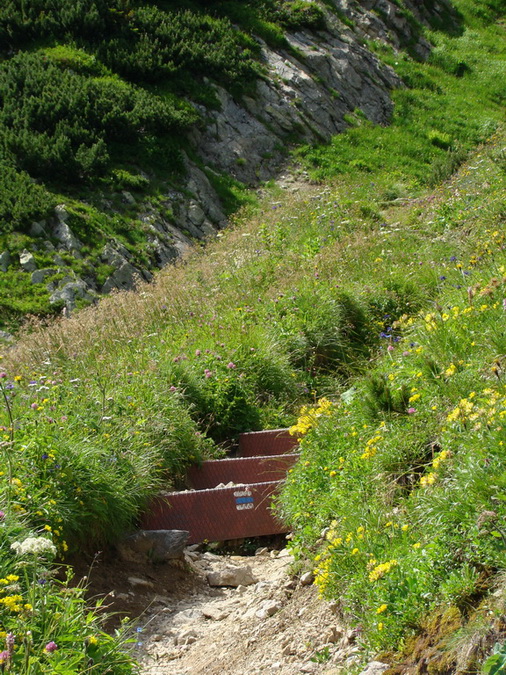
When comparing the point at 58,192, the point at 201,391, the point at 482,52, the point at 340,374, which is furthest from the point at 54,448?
the point at 482,52

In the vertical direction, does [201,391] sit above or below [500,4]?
below

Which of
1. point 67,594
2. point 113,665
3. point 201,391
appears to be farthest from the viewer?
point 201,391

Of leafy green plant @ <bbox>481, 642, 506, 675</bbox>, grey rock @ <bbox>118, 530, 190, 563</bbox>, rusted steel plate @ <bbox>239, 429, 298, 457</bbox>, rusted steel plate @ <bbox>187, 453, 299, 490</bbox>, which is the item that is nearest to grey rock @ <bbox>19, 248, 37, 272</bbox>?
rusted steel plate @ <bbox>239, 429, 298, 457</bbox>

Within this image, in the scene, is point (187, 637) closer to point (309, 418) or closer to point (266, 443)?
point (309, 418)

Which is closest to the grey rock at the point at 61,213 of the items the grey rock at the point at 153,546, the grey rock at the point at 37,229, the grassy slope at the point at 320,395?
the grey rock at the point at 37,229

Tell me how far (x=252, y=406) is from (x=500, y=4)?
1260 inches

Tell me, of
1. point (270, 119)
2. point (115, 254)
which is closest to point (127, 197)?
point (115, 254)

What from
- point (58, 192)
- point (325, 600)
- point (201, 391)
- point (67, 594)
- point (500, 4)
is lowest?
point (58, 192)

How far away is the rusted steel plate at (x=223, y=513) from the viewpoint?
528cm

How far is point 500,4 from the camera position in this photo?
32.2 m

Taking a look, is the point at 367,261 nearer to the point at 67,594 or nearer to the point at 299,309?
the point at 299,309

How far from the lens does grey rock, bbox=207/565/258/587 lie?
476cm

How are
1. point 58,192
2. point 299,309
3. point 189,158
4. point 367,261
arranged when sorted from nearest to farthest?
point 299,309, point 367,261, point 58,192, point 189,158

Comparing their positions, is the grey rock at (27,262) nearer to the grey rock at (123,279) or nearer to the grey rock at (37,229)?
the grey rock at (37,229)
